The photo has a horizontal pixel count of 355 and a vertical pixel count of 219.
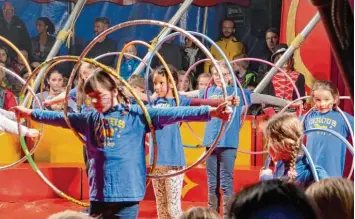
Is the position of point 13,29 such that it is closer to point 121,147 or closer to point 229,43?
point 229,43

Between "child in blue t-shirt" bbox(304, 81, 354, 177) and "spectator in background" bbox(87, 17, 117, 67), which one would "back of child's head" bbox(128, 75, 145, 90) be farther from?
"spectator in background" bbox(87, 17, 117, 67)

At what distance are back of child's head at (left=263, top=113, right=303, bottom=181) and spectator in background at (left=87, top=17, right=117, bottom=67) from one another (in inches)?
242

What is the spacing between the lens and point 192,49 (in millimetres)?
8719

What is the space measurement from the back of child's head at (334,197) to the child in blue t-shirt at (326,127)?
11.9ft

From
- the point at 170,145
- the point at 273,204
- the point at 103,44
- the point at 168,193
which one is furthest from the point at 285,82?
the point at 273,204

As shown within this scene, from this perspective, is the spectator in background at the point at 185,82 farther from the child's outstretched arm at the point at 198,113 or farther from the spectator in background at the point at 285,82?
the child's outstretched arm at the point at 198,113

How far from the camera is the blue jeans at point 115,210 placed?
3.37 metres

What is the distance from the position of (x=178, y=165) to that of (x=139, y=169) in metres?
1.43

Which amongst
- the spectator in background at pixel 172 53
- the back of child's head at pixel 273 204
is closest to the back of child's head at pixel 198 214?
the back of child's head at pixel 273 204

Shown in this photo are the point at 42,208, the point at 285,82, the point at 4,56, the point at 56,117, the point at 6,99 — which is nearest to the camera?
the point at 56,117

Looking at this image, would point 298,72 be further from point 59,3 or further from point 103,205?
point 103,205

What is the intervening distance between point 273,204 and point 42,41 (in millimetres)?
Result: 8264

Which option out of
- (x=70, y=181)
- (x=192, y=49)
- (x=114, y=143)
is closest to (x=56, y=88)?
(x=70, y=181)

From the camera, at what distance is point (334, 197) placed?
131 centimetres
